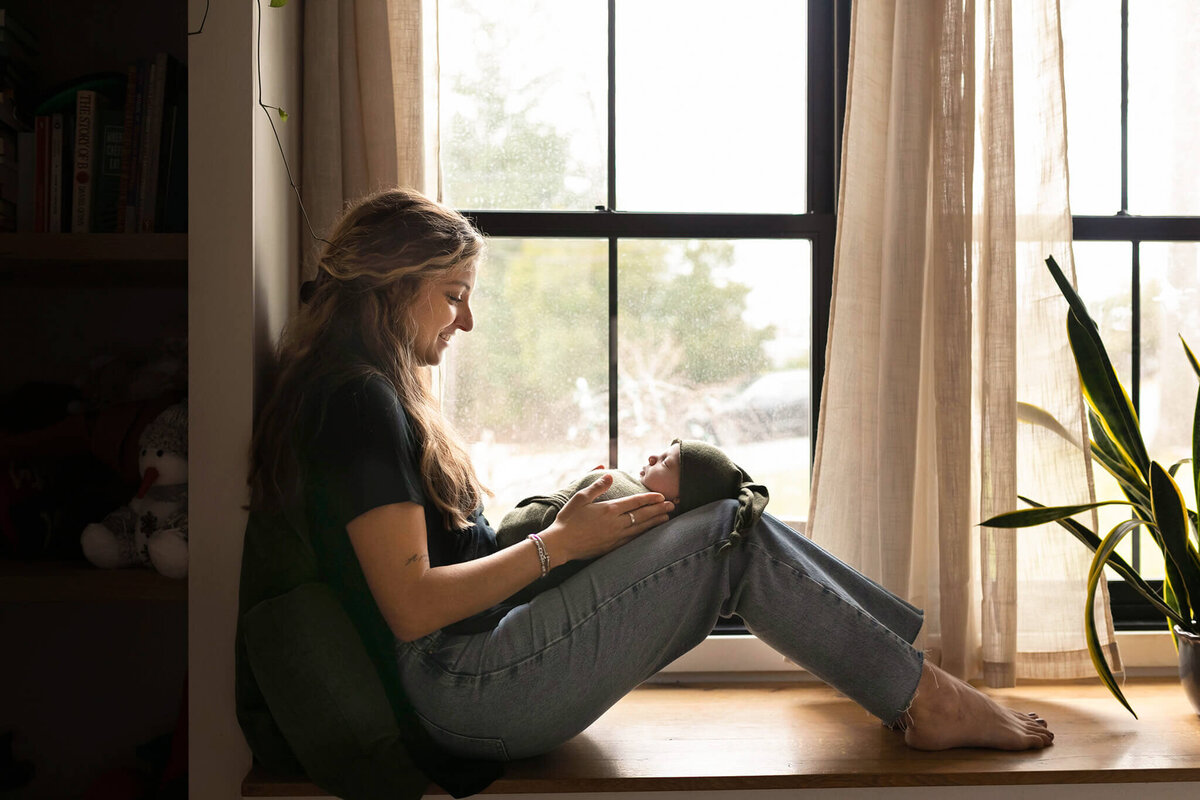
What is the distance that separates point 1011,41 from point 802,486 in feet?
3.60

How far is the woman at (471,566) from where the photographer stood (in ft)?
4.44

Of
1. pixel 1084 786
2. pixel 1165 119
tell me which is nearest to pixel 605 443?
pixel 1084 786

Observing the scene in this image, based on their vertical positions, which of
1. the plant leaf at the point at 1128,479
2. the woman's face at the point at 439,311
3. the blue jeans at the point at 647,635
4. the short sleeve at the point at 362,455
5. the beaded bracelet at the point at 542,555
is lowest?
the blue jeans at the point at 647,635

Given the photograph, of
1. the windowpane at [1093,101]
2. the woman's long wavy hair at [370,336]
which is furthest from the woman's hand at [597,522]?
the windowpane at [1093,101]

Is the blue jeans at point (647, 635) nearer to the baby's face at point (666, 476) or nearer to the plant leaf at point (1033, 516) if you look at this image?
the baby's face at point (666, 476)

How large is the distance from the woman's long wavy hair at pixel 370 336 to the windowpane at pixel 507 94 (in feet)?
1.71
